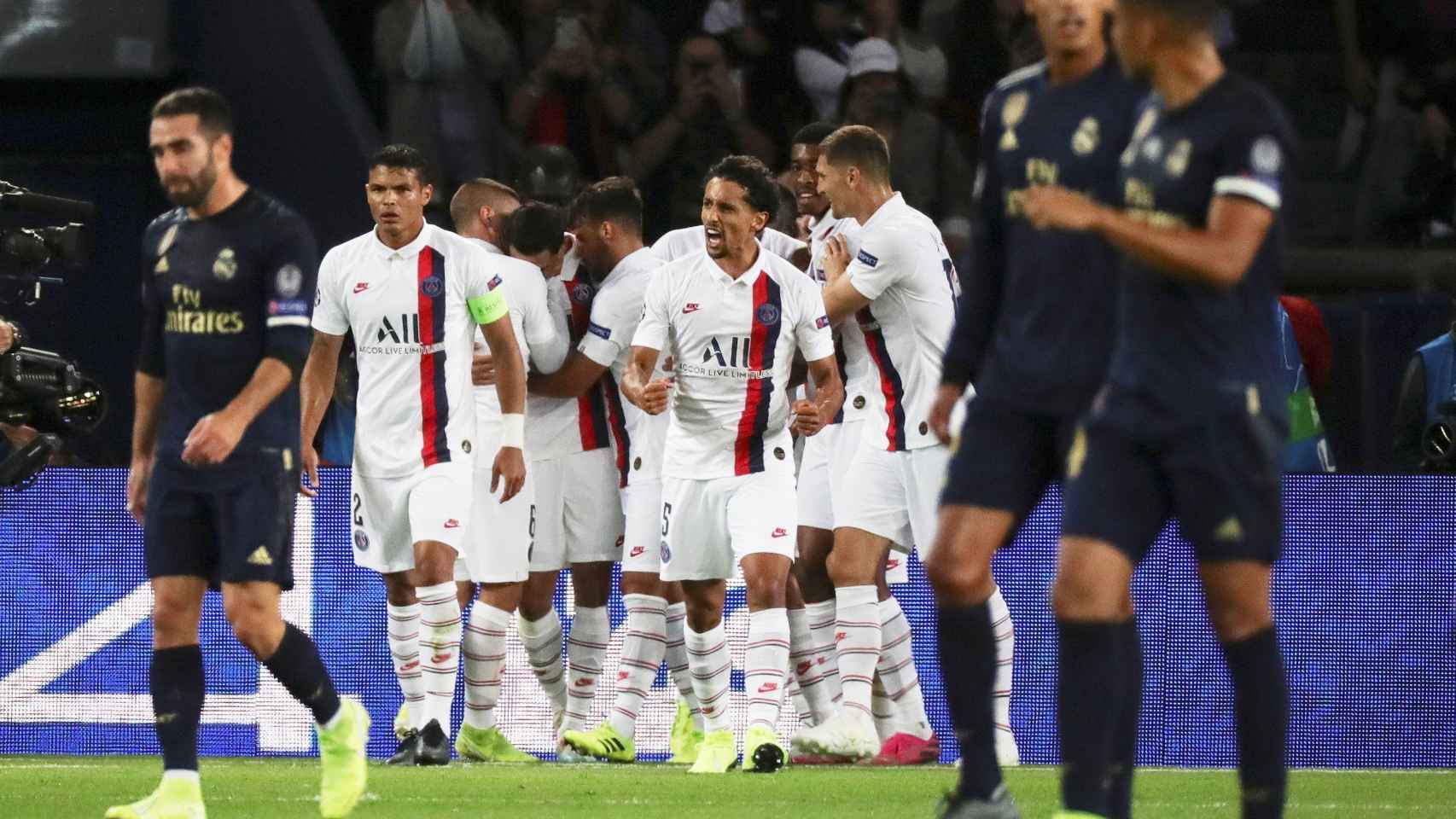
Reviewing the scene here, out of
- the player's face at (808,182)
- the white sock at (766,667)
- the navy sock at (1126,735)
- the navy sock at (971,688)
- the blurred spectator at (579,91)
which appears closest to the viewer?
the navy sock at (1126,735)

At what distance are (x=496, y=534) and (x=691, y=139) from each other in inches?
155

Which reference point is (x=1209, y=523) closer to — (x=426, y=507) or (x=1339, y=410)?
(x=426, y=507)

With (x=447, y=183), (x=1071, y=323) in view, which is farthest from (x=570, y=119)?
(x=1071, y=323)

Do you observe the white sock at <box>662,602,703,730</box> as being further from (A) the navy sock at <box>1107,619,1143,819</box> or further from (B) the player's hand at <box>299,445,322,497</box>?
(A) the navy sock at <box>1107,619,1143,819</box>

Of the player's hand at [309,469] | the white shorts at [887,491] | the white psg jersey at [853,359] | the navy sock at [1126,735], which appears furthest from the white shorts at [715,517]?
the navy sock at [1126,735]

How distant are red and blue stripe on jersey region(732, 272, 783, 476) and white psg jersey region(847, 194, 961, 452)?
1.25 feet

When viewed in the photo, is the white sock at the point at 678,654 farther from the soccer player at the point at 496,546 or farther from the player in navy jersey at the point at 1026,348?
the player in navy jersey at the point at 1026,348

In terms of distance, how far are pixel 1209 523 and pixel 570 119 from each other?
8.30m

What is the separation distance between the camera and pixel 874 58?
12711mm

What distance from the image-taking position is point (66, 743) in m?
9.96

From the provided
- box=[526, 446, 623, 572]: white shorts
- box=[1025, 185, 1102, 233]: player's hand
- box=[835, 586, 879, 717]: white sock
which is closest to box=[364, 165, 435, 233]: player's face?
box=[526, 446, 623, 572]: white shorts

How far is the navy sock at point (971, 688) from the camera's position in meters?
5.75

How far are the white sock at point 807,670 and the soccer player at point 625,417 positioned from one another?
52 centimetres

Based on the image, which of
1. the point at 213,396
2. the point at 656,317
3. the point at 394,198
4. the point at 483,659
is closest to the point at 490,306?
the point at 394,198
